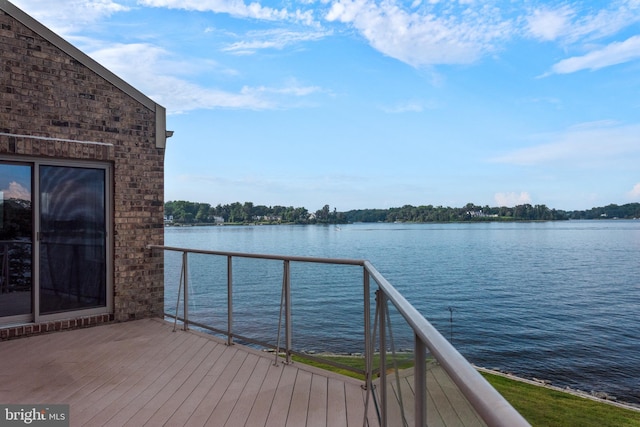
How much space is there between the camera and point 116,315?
582cm

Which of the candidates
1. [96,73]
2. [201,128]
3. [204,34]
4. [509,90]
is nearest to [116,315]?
[96,73]

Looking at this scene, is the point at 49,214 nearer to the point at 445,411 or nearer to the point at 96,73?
the point at 96,73

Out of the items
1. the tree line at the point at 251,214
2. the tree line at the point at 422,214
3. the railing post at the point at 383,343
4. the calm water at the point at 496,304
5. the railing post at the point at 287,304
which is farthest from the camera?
the tree line at the point at 422,214

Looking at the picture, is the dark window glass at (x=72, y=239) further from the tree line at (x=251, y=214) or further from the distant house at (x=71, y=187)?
the tree line at (x=251, y=214)

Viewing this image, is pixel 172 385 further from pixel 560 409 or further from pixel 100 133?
pixel 560 409

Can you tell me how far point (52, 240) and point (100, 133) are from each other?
143 cm

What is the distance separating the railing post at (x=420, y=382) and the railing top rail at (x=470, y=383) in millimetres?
40

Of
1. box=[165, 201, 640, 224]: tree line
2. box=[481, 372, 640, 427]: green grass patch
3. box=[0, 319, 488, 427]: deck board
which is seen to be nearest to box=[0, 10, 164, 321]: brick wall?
box=[0, 319, 488, 427]: deck board

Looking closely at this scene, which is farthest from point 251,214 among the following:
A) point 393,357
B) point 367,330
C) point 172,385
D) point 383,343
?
point 393,357

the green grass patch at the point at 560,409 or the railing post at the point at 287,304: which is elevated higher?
the railing post at the point at 287,304

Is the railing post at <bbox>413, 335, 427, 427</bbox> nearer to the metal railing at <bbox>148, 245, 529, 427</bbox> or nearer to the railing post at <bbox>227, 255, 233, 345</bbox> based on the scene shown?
the metal railing at <bbox>148, 245, 529, 427</bbox>

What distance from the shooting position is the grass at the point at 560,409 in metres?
7.95

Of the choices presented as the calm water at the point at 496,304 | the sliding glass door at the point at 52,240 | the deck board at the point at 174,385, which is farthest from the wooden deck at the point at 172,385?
the sliding glass door at the point at 52,240

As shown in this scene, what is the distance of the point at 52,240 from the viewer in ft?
17.8
